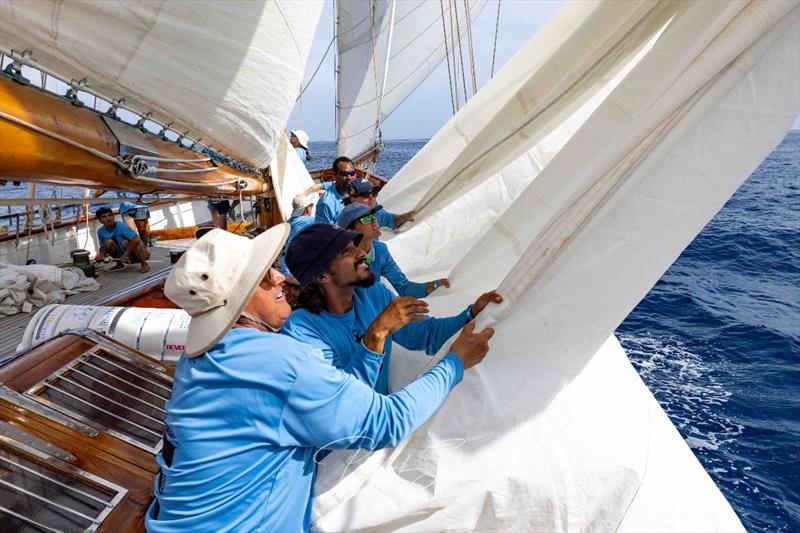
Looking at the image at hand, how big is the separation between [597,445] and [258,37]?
218 cm

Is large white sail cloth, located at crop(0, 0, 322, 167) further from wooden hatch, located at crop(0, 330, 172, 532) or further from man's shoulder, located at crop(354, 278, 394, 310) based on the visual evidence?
man's shoulder, located at crop(354, 278, 394, 310)

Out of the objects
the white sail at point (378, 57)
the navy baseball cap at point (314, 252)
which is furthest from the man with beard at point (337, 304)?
the white sail at point (378, 57)

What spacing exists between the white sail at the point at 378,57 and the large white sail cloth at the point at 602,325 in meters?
9.68

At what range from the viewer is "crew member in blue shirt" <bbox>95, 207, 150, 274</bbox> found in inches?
223

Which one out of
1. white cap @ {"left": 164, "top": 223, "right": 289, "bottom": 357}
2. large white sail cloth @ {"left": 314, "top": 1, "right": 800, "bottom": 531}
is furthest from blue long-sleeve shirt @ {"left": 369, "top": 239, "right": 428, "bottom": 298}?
white cap @ {"left": 164, "top": 223, "right": 289, "bottom": 357}

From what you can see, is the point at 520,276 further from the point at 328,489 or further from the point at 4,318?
the point at 4,318

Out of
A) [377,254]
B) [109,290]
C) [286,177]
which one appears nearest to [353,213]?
[377,254]

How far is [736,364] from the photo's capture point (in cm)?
456

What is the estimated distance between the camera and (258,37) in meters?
2.38

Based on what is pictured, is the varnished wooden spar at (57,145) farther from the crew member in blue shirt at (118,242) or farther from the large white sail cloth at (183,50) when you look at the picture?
the crew member in blue shirt at (118,242)

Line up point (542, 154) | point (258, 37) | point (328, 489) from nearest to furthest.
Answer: point (328, 489) → point (258, 37) → point (542, 154)

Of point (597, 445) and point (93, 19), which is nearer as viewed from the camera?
point (597, 445)

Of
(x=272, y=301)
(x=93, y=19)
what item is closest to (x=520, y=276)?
(x=272, y=301)

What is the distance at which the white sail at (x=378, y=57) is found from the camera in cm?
1123
